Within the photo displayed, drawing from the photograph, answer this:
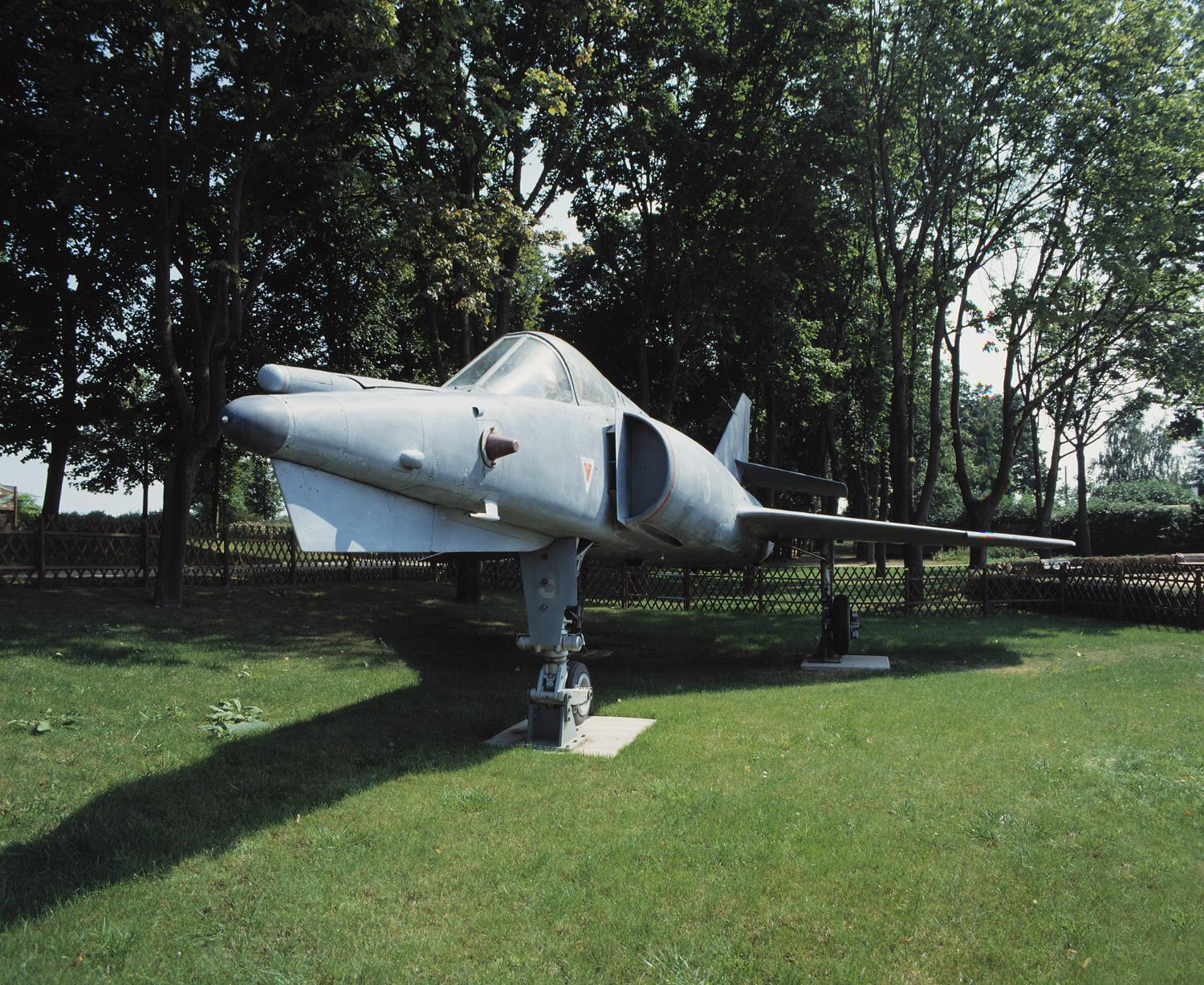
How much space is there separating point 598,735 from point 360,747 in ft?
7.14

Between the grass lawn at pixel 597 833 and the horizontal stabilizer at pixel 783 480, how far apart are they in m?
5.02

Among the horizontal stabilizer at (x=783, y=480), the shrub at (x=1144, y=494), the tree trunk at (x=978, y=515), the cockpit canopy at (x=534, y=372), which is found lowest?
the tree trunk at (x=978, y=515)

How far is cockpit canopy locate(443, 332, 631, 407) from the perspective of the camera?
6656 millimetres

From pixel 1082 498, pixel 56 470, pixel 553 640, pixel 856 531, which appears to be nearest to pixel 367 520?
pixel 553 640

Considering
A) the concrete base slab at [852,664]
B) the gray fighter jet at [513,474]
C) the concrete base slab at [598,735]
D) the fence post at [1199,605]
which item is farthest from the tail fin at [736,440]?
the fence post at [1199,605]

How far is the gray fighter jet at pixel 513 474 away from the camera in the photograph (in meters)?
4.66

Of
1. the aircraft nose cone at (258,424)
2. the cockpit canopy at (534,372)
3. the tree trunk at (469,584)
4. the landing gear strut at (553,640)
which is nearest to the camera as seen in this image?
the aircraft nose cone at (258,424)

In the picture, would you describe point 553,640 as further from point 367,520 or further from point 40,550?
point 40,550

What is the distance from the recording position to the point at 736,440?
14.9 meters

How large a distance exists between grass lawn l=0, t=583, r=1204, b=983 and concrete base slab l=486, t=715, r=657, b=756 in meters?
0.22

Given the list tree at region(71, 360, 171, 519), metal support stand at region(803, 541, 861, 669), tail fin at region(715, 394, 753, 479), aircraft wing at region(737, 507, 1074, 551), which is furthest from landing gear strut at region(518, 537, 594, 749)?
tree at region(71, 360, 171, 519)

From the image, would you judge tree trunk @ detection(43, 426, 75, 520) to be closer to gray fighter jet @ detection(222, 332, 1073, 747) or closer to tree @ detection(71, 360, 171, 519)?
tree @ detection(71, 360, 171, 519)

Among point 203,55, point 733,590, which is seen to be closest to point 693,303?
point 733,590

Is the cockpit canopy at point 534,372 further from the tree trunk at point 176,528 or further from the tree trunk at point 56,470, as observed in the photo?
the tree trunk at point 56,470
